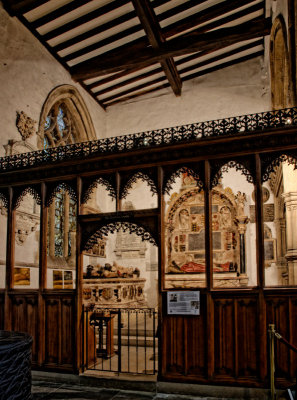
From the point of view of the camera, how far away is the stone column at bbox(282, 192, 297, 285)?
7.20 metres

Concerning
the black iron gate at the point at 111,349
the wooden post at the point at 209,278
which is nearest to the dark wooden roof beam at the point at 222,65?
the wooden post at the point at 209,278

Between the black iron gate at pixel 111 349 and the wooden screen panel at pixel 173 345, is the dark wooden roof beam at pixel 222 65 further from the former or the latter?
the wooden screen panel at pixel 173 345

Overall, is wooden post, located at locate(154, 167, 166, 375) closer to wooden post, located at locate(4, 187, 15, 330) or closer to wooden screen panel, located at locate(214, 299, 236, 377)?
wooden screen panel, located at locate(214, 299, 236, 377)

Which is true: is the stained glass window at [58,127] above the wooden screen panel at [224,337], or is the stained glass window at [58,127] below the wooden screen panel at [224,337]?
above

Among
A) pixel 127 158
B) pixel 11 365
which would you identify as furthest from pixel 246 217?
pixel 11 365

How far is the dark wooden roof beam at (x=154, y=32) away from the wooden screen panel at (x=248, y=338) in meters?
6.87

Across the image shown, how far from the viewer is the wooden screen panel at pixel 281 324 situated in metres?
4.75

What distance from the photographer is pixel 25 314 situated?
6129 mm

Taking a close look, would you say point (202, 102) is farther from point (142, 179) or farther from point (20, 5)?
point (142, 179)

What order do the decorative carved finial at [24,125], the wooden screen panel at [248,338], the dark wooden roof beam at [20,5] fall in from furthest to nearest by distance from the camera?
the decorative carved finial at [24,125], the dark wooden roof beam at [20,5], the wooden screen panel at [248,338]

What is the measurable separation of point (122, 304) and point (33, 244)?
8.23 ft

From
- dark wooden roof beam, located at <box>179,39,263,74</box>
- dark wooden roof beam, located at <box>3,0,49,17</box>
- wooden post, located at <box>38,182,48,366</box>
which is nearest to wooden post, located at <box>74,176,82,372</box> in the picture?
wooden post, located at <box>38,182,48,366</box>

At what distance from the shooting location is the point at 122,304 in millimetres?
8047

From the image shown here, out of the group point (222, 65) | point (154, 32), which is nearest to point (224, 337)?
point (154, 32)
